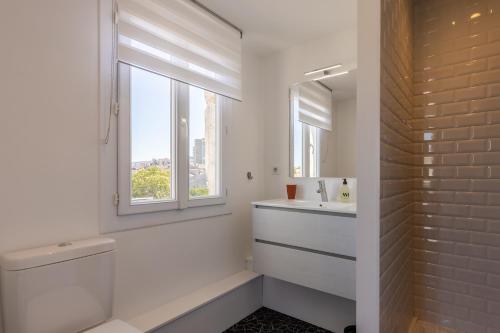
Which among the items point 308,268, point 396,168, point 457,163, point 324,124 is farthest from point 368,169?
point 324,124

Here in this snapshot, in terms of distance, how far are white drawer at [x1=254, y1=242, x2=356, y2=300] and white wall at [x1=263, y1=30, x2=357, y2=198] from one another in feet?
2.21

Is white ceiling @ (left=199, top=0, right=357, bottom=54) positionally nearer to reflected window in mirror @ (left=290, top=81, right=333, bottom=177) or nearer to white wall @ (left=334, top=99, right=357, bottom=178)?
reflected window in mirror @ (left=290, top=81, right=333, bottom=177)

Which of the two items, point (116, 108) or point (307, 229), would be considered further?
point (307, 229)

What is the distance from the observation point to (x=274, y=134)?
278 centimetres

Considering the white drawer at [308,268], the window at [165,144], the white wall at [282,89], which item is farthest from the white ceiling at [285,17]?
the white drawer at [308,268]

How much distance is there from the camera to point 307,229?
2.01m

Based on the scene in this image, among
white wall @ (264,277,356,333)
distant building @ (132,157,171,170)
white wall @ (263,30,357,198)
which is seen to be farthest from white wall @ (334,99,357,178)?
distant building @ (132,157,171,170)

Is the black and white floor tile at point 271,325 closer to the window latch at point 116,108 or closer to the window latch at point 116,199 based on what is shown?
the window latch at point 116,199

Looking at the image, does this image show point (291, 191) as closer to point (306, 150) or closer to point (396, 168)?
point (306, 150)

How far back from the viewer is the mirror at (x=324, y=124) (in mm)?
2314

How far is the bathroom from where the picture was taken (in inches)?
48.7

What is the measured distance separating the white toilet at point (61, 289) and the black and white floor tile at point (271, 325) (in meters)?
1.13

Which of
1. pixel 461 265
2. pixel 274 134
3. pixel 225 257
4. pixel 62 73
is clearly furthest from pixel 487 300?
pixel 62 73

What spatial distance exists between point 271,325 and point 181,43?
2.23 meters
